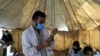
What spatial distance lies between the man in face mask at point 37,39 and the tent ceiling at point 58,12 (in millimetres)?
2519

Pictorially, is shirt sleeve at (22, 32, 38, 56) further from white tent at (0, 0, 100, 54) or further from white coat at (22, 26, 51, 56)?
white tent at (0, 0, 100, 54)

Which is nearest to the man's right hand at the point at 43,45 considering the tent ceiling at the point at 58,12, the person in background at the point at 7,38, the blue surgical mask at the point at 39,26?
the blue surgical mask at the point at 39,26

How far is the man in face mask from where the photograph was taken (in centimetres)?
204

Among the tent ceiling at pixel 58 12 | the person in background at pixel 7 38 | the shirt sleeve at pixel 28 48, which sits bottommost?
the person in background at pixel 7 38

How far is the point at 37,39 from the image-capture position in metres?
2.13

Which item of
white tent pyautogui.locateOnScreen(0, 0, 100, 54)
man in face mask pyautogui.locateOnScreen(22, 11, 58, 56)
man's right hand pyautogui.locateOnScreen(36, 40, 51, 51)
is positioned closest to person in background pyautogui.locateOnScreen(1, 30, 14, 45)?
white tent pyautogui.locateOnScreen(0, 0, 100, 54)

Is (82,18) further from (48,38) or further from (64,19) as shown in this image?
(48,38)

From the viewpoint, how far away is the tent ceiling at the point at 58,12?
16.2 ft

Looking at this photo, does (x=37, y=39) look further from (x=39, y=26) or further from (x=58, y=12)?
(x=58, y=12)

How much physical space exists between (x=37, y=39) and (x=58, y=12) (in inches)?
129

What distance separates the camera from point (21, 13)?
537cm

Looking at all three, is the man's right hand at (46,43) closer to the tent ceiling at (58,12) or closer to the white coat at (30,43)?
the white coat at (30,43)

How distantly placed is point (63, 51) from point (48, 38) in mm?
4831

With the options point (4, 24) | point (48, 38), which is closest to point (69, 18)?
point (4, 24)
